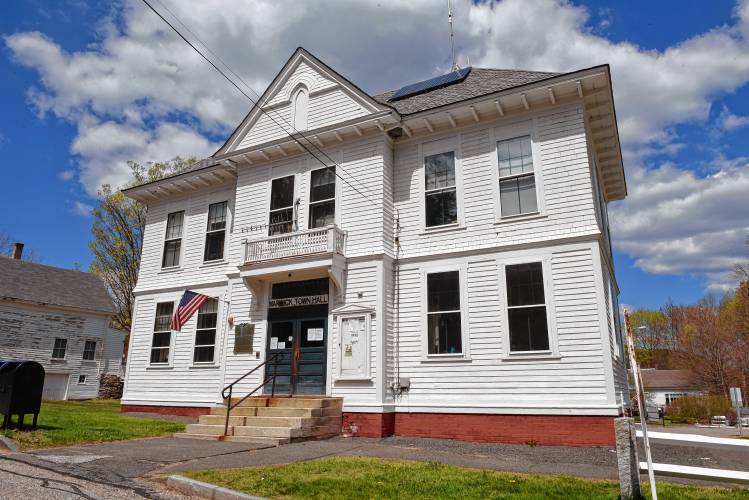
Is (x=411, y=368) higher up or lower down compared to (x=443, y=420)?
higher up

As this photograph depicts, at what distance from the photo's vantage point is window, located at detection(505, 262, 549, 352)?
12.1 m

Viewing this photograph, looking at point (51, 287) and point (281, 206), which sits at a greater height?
point (51, 287)

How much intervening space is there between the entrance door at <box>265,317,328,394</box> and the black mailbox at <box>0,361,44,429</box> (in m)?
5.63

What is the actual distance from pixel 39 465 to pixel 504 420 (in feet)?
29.8

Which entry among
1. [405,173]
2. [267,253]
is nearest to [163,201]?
[267,253]

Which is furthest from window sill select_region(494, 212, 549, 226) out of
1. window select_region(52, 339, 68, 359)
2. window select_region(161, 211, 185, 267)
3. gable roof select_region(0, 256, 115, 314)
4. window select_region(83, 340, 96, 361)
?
window select_region(83, 340, 96, 361)

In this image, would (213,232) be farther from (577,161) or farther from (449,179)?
(577,161)

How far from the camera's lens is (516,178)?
13.3 m

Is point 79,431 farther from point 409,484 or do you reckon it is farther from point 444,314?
point 444,314

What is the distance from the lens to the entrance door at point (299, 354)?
14062 millimetres

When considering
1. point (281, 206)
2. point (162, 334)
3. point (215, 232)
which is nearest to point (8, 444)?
point (281, 206)

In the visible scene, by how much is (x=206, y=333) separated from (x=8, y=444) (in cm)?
835

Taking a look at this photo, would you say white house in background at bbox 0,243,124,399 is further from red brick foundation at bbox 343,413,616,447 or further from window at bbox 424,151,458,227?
window at bbox 424,151,458,227

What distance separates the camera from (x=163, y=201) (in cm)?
2016
